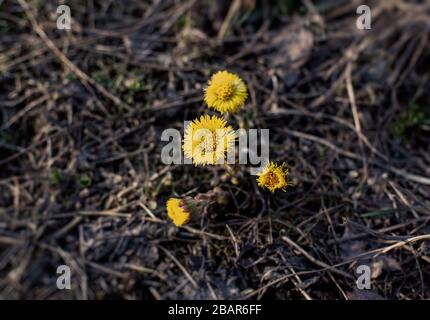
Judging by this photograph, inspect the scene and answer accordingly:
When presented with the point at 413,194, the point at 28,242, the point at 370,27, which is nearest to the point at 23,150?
the point at 28,242

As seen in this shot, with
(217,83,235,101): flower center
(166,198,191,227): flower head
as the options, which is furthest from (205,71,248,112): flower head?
(166,198,191,227): flower head

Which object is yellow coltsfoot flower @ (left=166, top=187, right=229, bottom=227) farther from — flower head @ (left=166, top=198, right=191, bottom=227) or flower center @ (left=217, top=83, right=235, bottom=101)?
flower center @ (left=217, top=83, right=235, bottom=101)

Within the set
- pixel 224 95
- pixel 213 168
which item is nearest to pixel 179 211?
pixel 213 168

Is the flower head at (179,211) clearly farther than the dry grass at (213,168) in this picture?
No

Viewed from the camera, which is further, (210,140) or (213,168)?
(213,168)

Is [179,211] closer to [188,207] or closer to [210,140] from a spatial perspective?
[188,207]

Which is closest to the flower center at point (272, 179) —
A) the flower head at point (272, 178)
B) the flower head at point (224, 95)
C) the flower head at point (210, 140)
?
the flower head at point (272, 178)

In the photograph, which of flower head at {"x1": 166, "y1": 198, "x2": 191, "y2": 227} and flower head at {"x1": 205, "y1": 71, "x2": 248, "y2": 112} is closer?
flower head at {"x1": 166, "y1": 198, "x2": 191, "y2": 227}

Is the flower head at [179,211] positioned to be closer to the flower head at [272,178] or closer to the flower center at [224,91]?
the flower head at [272,178]
